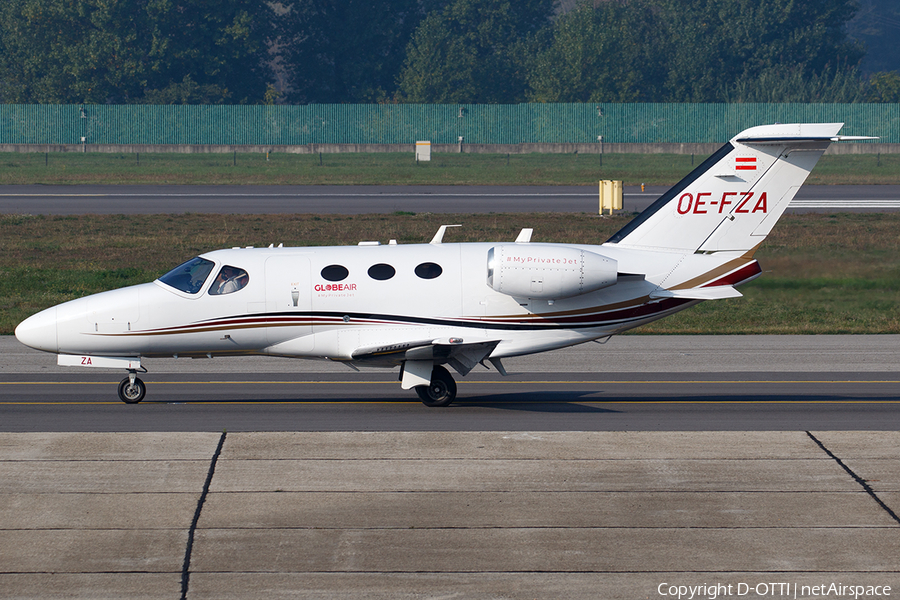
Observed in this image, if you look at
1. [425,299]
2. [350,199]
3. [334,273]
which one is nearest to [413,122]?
[350,199]

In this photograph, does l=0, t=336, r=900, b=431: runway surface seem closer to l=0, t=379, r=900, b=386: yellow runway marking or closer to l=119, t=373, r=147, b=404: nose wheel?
l=0, t=379, r=900, b=386: yellow runway marking

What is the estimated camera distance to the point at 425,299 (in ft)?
59.8

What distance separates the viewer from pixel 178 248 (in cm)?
3972

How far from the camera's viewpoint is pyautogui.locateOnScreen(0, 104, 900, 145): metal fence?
96.3 m

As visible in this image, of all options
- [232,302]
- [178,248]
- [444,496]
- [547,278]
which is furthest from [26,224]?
[444,496]

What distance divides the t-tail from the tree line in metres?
95.6

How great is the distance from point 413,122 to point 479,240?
61.3 m

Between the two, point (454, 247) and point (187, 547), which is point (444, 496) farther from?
point (454, 247)

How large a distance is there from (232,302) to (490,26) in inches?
4445

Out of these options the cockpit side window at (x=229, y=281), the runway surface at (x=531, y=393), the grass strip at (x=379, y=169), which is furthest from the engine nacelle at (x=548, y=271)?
the grass strip at (x=379, y=169)

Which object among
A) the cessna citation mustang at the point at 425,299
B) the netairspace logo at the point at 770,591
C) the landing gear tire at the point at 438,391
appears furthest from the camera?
the landing gear tire at the point at 438,391

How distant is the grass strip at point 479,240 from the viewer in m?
21.8

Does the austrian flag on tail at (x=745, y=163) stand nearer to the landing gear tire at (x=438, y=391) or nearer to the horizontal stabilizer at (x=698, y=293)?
the horizontal stabilizer at (x=698, y=293)

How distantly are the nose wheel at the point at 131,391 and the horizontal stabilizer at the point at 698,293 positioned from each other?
937 cm
